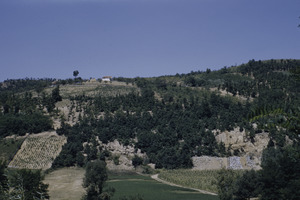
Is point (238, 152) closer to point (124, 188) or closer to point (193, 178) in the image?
point (193, 178)

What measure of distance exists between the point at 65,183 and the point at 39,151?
3519cm

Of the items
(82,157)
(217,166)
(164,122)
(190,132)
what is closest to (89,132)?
(82,157)

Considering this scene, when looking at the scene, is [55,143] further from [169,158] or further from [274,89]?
[274,89]

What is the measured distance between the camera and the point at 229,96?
136625 millimetres

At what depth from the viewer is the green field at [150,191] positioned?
59.4 m

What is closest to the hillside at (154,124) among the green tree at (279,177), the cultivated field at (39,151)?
the cultivated field at (39,151)

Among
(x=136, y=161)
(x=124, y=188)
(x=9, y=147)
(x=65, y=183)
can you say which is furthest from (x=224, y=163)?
(x=9, y=147)

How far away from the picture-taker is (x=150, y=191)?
64.8 metres

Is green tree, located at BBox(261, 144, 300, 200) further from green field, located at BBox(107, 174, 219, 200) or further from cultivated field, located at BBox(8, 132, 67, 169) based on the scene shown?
cultivated field, located at BBox(8, 132, 67, 169)

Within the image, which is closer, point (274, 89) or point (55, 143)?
point (55, 143)

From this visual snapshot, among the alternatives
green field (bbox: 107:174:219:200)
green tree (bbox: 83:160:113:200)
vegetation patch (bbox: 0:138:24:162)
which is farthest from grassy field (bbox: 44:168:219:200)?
vegetation patch (bbox: 0:138:24:162)

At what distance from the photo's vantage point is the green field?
5941 cm

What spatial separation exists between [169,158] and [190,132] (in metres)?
16.4

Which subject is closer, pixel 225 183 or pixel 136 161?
pixel 225 183
